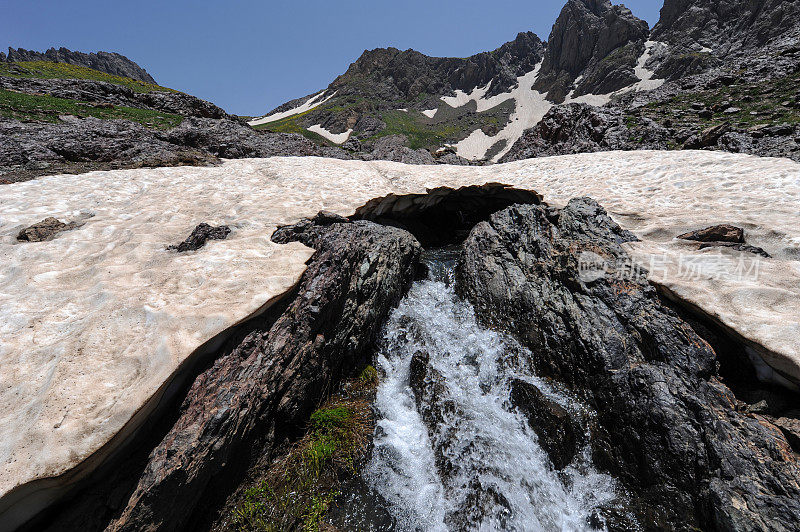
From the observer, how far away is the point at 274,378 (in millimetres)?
6094

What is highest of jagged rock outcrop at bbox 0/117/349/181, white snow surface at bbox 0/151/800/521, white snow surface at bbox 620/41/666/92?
white snow surface at bbox 620/41/666/92

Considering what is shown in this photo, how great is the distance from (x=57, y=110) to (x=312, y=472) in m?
31.6

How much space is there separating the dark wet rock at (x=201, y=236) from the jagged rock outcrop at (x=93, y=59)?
188m

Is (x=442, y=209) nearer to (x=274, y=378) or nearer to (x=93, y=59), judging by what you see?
(x=274, y=378)

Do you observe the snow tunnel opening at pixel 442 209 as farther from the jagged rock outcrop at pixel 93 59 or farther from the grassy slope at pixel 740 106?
the jagged rock outcrop at pixel 93 59

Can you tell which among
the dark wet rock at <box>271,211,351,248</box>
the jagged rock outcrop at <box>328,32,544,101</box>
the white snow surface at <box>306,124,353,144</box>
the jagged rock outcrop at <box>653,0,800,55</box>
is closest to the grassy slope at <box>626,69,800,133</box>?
the dark wet rock at <box>271,211,351,248</box>

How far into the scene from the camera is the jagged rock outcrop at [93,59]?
11267 cm

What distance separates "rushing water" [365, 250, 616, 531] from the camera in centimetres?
540

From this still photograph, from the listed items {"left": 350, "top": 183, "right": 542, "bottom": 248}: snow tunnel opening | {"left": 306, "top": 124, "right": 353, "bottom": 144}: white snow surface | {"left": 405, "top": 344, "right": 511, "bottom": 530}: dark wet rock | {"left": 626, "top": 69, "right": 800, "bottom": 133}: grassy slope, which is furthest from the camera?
{"left": 306, "top": 124, "right": 353, "bottom": 144}: white snow surface

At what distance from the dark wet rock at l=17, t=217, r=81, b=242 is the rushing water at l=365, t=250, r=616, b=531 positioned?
10.0 meters

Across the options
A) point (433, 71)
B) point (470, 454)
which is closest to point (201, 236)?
point (470, 454)

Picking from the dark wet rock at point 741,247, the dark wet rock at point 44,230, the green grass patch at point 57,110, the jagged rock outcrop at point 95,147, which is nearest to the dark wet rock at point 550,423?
the dark wet rock at point 741,247

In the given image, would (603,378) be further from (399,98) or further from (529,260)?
(399,98)

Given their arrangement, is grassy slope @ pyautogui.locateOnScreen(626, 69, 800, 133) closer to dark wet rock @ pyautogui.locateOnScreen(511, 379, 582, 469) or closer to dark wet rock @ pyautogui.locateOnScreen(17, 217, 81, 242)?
dark wet rock @ pyautogui.locateOnScreen(511, 379, 582, 469)
